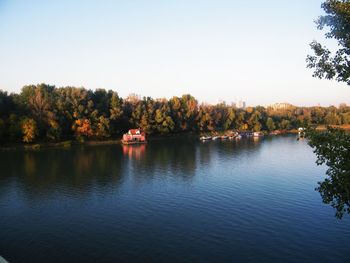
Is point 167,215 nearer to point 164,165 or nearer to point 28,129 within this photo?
point 164,165

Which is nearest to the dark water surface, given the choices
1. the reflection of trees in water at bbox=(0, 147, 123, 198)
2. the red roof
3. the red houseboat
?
the reflection of trees in water at bbox=(0, 147, 123, 198)

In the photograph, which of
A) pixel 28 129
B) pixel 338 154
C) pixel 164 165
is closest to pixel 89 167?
pixel 164 165

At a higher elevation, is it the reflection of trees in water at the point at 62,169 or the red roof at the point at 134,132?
the red roof at the point at 134,132

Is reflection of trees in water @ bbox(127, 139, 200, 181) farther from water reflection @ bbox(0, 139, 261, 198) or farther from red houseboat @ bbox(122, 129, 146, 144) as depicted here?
red houseboat @ bbox(122, 129, 146, 144)

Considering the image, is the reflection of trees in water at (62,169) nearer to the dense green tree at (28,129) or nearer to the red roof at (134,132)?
the dense green tree at (28,129)

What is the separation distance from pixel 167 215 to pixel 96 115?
63.1m

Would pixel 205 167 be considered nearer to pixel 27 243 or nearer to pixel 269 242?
pixel 269 242

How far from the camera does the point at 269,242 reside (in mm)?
21516

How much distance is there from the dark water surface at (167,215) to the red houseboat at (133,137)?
3671 centimetres

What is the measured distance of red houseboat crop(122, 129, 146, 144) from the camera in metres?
85.8

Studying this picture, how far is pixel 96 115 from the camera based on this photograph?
86.4 meters

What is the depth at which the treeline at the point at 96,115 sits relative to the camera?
7469 centimetres

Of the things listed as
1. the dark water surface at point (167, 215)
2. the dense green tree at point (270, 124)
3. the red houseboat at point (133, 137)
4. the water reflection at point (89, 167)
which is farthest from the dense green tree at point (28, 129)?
the dense green tree at point (270, 124)

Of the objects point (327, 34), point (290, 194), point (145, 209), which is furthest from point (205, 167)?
point (327, 34)
